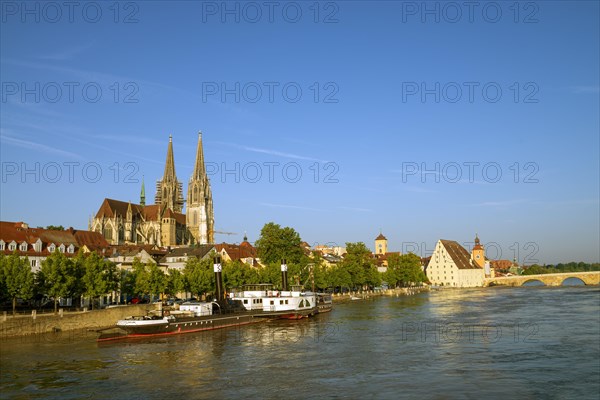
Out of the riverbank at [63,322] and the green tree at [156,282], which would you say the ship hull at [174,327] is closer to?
the riverbank at [63,322]

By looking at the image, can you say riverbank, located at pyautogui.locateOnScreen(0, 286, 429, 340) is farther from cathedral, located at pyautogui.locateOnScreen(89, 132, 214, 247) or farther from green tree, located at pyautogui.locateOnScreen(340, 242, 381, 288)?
cathedral, located at pyautogui.locateOnScreen(89, 132, 214, 247)

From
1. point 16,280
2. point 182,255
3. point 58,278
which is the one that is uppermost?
point 182,255

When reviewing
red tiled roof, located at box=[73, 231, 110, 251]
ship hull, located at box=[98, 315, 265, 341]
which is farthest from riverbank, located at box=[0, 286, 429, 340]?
red tiled roof, located at box=[73, 231, 110, 251]

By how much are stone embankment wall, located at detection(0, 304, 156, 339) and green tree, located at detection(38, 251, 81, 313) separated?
4.96 m

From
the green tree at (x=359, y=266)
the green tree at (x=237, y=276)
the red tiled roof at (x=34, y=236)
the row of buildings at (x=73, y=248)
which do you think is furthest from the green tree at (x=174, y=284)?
the green tree at (x=359, y=266)

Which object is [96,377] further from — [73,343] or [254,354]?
[73,343]

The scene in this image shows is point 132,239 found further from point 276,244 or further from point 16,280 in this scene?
point 16,280

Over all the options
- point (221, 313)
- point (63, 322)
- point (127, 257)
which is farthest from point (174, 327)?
point (127, 257)

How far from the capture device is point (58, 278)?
6556cm

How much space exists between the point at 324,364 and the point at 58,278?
3923 cm

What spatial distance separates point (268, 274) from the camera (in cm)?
10631

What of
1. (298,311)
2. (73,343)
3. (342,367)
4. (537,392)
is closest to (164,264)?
(298,311)

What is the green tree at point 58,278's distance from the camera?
6525 centimetres

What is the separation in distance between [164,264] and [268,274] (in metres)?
27.2
